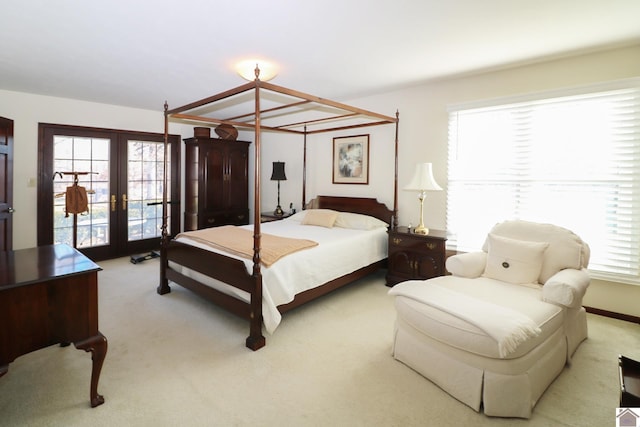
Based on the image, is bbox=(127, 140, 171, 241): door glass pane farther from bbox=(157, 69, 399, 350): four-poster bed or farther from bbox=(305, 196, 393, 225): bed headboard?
bbox=(305, 196, 393, 225): bed headboard

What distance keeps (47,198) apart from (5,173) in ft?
4.11

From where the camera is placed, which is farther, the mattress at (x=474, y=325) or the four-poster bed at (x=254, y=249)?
the four-poster bed at (x=254, y=249)

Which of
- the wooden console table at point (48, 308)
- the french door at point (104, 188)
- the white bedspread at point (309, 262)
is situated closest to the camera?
the wooden console table at point (48, 308)

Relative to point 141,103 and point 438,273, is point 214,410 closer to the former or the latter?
point 438,273

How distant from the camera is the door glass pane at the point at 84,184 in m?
4.81

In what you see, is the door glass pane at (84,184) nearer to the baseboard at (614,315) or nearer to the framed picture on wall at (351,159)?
the framed picture on wall at (351,159)

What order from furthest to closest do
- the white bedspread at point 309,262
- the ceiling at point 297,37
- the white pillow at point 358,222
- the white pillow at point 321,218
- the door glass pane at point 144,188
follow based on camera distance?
the door glass pane at point 144,188
the white pillow at point 321,218
the white pillow at point 358,222
the white bedspread at point 309,262
the ceiling at point 297,37

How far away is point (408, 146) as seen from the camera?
4.33 m

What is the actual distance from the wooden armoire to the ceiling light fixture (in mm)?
2679

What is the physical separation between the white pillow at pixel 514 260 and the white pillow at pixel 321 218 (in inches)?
83.0

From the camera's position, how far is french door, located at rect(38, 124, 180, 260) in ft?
15.4

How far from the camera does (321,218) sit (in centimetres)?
452

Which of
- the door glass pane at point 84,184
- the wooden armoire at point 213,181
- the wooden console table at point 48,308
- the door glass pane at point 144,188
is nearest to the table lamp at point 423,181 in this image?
the wooden console table at point 48,308

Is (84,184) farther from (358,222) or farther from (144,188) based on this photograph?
(358,222)
